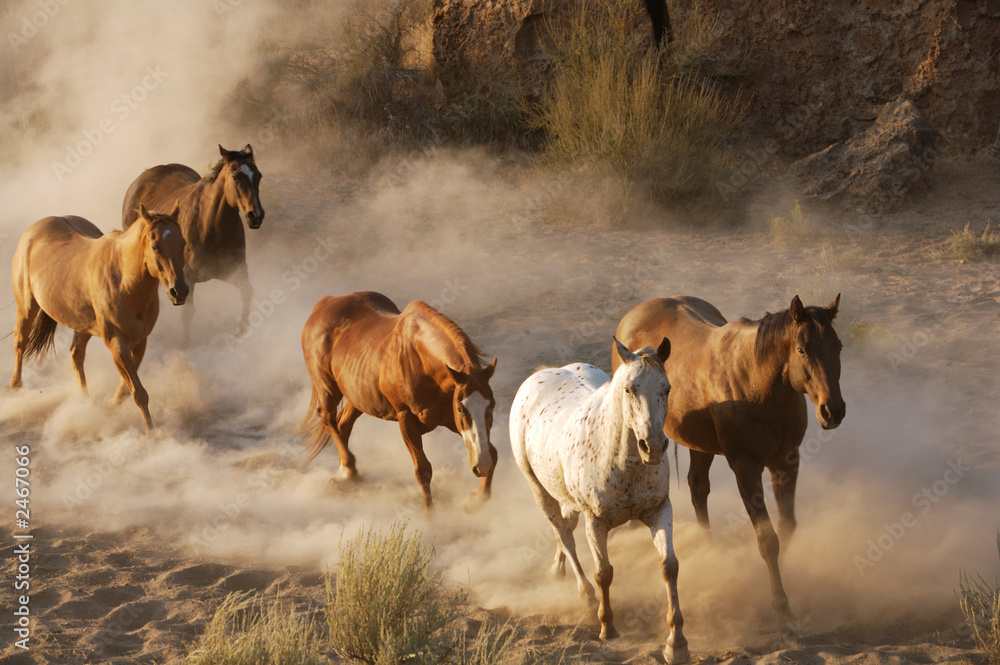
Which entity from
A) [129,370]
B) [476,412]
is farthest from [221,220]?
[476,412]

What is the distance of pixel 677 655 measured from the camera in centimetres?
414

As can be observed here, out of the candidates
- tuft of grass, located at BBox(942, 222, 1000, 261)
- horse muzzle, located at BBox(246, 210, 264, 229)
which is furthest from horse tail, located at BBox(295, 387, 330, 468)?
tuft of grass, located at BBox(942, 222, 1000, 261)

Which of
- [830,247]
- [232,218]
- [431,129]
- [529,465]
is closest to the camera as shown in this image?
[529,465]

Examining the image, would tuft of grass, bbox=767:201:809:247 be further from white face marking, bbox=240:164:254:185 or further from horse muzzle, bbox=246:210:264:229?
white face marking, bbox=240:164:254:185

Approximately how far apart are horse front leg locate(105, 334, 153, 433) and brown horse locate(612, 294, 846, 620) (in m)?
4.29

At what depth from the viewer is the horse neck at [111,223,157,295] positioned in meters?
7.26

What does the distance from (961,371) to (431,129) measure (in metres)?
8.87

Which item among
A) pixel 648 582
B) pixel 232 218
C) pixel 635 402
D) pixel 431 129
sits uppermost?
pixel 431 129

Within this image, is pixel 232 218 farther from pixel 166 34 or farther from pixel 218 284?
pixel 166 34

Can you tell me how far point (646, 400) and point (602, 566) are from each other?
104 centimetres

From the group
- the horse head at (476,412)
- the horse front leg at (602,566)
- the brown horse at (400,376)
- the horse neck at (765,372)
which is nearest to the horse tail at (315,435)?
the brown horse at (400,376)

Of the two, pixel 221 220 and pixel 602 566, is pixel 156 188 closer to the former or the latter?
pixel 221 220

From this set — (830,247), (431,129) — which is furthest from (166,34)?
(830,247)

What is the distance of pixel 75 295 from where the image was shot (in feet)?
25.4
